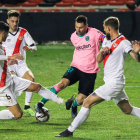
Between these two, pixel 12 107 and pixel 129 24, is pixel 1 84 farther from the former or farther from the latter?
pixel 129 24

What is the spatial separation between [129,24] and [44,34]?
4.00m

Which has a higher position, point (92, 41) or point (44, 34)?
point (92, 41)

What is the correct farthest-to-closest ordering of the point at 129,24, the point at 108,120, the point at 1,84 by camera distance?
the point at 129,24 → the point at 108,120 → the point at 1,84

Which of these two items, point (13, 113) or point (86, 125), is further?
point (86, 125)

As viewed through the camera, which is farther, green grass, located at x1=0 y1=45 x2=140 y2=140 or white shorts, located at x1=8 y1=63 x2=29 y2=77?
white shorts, located at x1=8 y1=63 x2=29 y2=77

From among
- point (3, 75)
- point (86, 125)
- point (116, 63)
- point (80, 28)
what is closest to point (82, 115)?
point (116, 63)

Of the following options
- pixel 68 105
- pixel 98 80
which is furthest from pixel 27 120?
pixel 98 80

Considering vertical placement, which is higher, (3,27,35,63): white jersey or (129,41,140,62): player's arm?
(129,41,140,62): player's arm

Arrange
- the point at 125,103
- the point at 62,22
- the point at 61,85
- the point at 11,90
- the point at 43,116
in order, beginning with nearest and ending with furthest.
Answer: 1. the point at 125,103
2. the point at 11,90
3. the point at 43,116
4. the point at 61,85
5. the point at 62,22

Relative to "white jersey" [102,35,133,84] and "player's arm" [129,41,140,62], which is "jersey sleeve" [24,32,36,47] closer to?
"white jersey" [102,35,133,84]

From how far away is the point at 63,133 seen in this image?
5.77 metres

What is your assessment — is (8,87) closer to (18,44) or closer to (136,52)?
(18,44)

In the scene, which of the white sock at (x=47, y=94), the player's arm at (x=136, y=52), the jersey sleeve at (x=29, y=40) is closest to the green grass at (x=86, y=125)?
the white sock at (x=47, y=94)

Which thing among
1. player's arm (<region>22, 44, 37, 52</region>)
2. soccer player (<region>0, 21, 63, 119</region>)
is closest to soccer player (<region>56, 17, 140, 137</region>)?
soccer player (<region>0, 21, 63, 119</region>)
